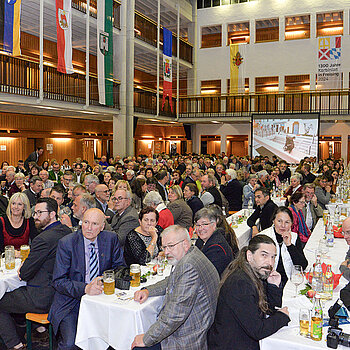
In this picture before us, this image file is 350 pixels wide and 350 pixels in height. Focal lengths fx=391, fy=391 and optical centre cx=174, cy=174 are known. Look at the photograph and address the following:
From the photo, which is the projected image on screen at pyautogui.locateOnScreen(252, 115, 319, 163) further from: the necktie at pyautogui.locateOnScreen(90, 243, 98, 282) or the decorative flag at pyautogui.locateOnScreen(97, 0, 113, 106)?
the necktie at pyautogui.locateOnScreen(90, 243, 98, 282)

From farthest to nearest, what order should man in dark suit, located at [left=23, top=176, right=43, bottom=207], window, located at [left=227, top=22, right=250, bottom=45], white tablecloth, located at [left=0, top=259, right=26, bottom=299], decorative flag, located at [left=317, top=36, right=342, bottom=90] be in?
1. window, located at [left=227, top=22, right=250, bottom=45]
2. decorative flag, located at [left=317, top=36, right=342, bottom=90]
3. man in dark suit, located at [left=23, top=176, right=43, bottom=207]
4. white tablecloth, located at [left=0, top=259, right=26, bottom=299]

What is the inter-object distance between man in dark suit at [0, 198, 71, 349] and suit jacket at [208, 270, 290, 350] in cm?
186

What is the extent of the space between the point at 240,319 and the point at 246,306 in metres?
0.10

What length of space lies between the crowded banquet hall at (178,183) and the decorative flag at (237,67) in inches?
2.3

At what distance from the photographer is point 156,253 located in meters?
4.44

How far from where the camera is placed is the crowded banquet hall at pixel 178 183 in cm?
293

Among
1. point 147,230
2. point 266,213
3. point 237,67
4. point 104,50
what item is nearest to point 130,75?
point 104,50

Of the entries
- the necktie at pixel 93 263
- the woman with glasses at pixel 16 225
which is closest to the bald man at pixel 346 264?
the necktie at pixel 93 263

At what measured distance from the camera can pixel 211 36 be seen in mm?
24391

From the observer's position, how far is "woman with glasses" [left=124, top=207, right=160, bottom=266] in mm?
4379

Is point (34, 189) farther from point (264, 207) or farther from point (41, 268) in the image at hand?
point (264, 207)

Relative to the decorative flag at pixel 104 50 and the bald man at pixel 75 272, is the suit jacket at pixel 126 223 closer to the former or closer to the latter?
the bald man at pixel 75 272

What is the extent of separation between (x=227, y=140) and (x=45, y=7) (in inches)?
535

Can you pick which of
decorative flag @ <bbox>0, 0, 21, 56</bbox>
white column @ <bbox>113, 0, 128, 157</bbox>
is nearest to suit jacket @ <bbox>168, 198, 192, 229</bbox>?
decorative flag @ <bbox>0, 0, 21, 56</bbox>
